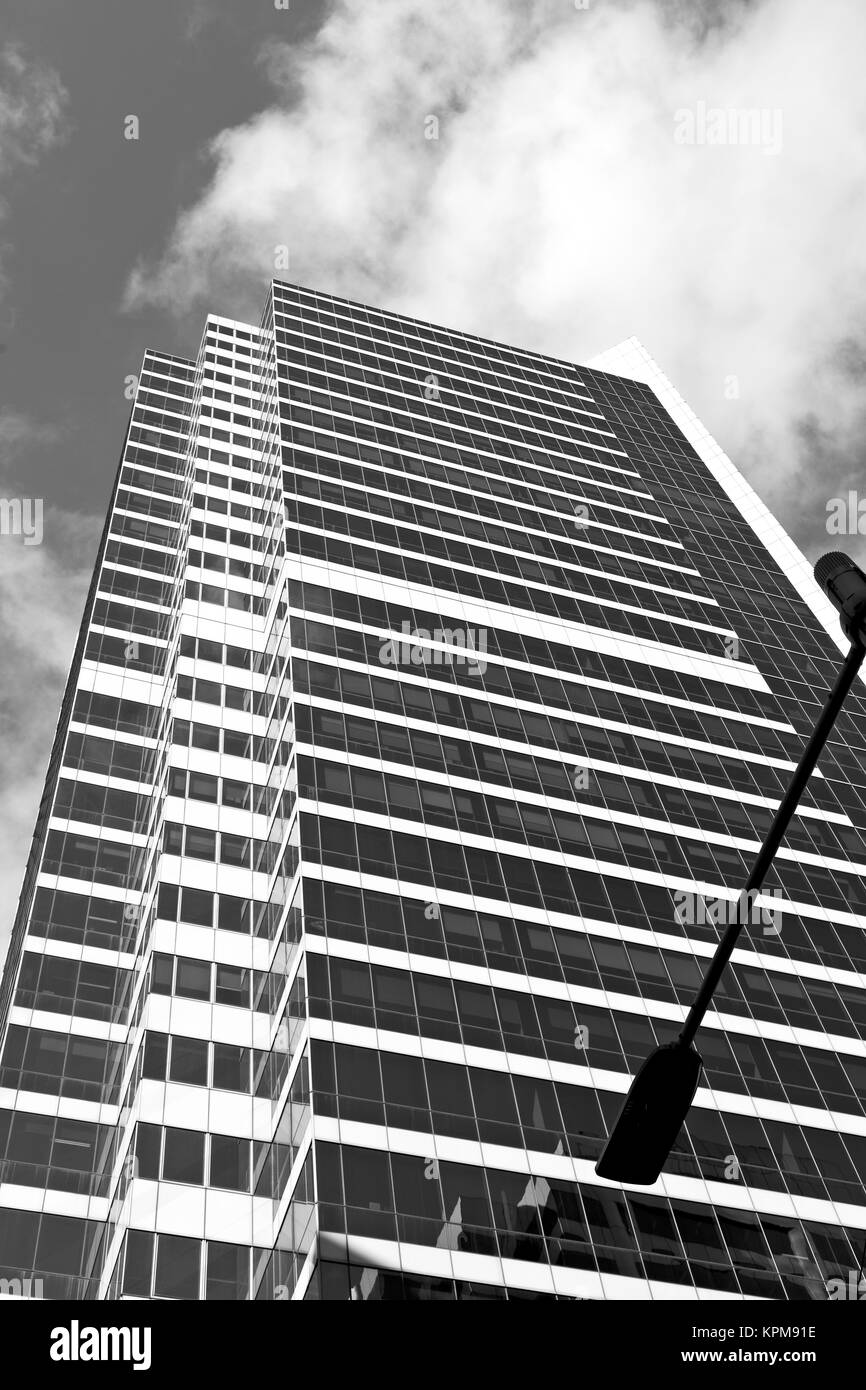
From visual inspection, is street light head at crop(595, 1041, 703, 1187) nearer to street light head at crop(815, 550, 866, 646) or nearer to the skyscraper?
street light head at crop(815, 550, 866, 646)

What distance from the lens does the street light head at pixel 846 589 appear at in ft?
21.9

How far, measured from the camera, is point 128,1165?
37781mm

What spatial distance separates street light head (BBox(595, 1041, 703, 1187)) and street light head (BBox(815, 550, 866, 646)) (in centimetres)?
286

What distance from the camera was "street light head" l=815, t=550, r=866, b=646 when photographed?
6.68 meters

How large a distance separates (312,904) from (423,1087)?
7492 mm

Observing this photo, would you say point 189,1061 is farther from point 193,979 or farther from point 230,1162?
point 230,1162

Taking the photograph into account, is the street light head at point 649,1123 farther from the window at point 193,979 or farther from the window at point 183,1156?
the window at point 193,979

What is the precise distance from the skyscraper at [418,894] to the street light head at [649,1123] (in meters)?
25.5

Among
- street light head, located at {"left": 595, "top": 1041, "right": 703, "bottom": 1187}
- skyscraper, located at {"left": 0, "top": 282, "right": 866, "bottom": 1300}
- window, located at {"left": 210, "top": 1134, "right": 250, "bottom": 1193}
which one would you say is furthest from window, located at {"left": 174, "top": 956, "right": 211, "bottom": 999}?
street light head, located at {"left": 595, "top": 1041, "right": 703, "bottom": 1187}

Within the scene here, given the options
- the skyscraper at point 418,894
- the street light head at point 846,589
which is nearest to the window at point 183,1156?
the skyscraper at point 418,894

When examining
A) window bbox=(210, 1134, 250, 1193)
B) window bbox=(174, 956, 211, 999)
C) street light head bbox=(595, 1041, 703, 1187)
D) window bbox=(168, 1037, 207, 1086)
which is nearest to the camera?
street light head bbox=(595, 1041, 703, 1187)

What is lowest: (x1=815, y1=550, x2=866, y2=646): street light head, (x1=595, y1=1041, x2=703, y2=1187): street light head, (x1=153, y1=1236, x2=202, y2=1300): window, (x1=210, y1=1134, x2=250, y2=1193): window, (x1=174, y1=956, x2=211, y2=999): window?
(x1=595, y1=1041, x2=703, y2=1187): street light head

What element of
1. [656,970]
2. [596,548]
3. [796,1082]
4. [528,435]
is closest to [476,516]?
[596,548]

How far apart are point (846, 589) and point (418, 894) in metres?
39.0
